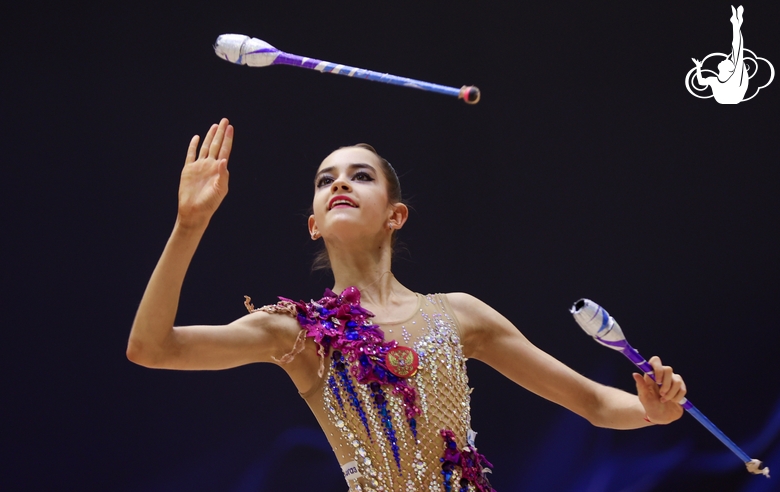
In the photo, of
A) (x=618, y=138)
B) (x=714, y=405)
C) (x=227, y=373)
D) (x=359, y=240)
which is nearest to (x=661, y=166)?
(x=618, y=138)

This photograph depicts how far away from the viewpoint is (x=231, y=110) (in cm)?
286

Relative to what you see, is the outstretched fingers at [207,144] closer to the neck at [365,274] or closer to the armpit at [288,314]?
the armpit at [288,314]

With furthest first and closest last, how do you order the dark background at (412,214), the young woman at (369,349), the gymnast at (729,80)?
the gymnast at (729,80) → the dark background at (412,214) → the young woman at (369,349)

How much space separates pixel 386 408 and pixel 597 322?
506 millimetres

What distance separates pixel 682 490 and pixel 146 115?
1.97 metres

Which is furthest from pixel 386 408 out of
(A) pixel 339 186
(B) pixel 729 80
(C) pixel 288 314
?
(B) pixel 729 80

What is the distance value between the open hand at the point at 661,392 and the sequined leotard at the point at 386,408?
368mm

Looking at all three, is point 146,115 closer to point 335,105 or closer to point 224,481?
point 335,105

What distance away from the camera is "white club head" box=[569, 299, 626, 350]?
154 cm

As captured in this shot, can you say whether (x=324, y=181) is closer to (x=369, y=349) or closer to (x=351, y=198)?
(x=351, y=198)

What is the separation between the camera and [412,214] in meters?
2.97

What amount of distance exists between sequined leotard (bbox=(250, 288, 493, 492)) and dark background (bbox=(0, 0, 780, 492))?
3.00 ft

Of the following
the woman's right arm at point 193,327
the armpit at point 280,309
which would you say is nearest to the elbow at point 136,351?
the woman's right arm at point 193,327

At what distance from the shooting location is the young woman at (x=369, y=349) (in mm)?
1666
